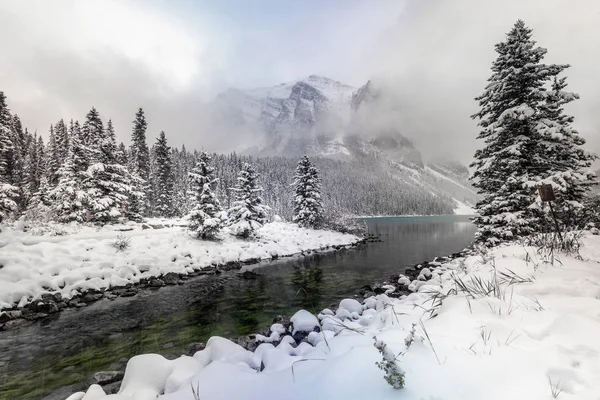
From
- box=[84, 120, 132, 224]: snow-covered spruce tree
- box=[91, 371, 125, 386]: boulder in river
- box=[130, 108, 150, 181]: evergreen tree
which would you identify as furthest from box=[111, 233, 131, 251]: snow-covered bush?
box=[130, 108, 150, 181]: evergreen tree

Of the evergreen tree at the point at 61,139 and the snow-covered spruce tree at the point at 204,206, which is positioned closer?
the snow-covered spruce tree at the point at 204,206

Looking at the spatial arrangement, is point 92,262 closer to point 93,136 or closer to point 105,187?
point 105,187

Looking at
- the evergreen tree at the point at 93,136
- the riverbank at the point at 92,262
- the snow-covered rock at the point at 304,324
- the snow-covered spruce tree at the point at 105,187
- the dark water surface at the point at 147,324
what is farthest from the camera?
the evergreen tree at the point at 93,136

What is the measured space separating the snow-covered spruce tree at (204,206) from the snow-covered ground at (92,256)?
3.29 feet

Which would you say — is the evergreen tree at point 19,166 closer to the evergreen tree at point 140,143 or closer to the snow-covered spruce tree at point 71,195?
the evergreen tree at point 140,143

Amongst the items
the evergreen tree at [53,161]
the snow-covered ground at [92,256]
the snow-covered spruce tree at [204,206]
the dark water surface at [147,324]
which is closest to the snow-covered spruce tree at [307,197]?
the snow-covered ground at [92,256]

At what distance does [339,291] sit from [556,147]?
37.3 feet

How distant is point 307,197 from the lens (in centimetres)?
3725

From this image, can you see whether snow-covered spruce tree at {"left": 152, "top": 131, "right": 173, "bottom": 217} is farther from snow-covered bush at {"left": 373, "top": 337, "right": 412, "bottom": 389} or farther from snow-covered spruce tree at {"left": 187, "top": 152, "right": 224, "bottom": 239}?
snow-covered bush at {"left": 373, "top": 337, "right": 412, "bottom": 389}

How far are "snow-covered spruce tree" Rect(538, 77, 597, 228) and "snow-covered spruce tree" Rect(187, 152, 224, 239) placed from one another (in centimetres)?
2076

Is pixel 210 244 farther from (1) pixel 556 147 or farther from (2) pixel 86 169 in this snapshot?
(1) pixel 556 147

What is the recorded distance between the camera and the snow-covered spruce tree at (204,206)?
2202 centimetres

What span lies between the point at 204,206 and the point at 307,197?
1731cm

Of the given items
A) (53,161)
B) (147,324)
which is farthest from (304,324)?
(53,161)
